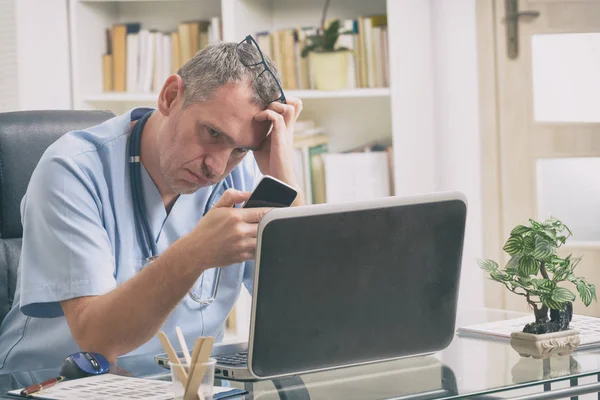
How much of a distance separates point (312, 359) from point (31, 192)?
2.13ft

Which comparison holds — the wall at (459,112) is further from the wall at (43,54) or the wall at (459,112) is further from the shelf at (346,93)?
the wall at (43,54)

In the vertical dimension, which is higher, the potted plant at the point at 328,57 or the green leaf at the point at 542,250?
the potted plant at the point at 328,57

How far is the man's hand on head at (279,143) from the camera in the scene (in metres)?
1.65

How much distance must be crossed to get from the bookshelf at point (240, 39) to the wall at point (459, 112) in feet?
0.43

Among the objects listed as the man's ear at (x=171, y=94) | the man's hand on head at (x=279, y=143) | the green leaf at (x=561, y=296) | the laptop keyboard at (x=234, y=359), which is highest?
the man's ear at (x=171, y=94)

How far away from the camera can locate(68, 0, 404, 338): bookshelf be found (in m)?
3.32

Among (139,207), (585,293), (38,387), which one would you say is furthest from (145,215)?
(585,293)

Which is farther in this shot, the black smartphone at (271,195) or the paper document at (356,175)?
the paper document at (356,175)

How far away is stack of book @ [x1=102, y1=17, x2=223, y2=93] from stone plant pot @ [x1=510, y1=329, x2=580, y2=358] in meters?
2.25

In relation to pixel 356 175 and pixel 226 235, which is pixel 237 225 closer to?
pixel 226 235

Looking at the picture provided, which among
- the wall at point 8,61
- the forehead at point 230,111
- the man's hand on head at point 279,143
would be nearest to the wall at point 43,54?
the wall at point 8,61

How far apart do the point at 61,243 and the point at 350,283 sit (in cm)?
56

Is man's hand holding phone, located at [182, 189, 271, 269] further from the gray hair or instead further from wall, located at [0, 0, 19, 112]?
wall, located at [0, 0, 19, 112]

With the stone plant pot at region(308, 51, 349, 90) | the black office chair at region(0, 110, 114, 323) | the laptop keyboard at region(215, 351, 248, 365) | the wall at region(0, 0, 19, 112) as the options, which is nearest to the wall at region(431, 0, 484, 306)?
the stone plant pot at region(308, 51, 349, 90)
